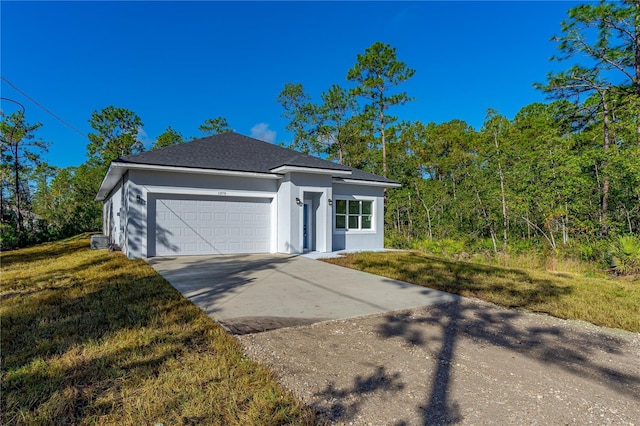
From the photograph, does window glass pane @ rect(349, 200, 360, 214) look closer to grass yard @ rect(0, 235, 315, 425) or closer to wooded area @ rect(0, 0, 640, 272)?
wooded area @ rect(0, 0, 640, 272)

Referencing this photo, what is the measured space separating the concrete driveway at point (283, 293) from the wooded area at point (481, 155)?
7279 millimetres

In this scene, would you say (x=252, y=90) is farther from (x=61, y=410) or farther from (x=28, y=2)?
(x=61, y=410)

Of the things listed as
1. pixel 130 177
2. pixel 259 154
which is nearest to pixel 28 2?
pixel 130 177

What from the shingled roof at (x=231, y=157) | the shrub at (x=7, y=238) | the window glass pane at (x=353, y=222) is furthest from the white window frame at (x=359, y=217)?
the shrub at (x=7, y=238)

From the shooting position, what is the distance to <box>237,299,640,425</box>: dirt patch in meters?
2.29

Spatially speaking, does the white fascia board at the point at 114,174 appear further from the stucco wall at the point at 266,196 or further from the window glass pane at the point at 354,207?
the window glass pane at the point at 354,207

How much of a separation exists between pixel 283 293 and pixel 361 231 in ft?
28.1

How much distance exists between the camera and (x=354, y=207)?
14.0 m

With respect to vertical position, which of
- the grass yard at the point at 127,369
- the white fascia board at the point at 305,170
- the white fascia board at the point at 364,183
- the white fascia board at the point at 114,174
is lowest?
the grass yard at the point at 127,369

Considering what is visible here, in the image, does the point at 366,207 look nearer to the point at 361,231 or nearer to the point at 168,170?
the point at 361,231

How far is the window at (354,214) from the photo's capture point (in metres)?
13.6

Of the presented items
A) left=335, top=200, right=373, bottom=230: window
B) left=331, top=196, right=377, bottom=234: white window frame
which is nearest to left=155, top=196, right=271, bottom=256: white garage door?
left=331, top=196, right=377, bottom=234: white window frame

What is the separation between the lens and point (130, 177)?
10406 millimetres

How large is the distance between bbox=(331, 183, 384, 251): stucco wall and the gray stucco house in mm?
44
